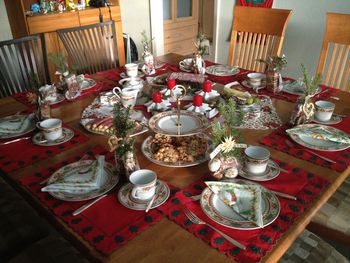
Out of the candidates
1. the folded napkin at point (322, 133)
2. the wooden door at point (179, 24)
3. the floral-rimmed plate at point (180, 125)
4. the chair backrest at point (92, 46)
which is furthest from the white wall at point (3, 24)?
the folded napkin at point (322, 133)

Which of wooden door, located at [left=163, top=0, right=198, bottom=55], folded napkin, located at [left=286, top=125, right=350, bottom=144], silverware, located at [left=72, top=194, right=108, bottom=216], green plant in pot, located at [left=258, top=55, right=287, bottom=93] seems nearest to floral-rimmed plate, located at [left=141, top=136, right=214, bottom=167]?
silverware, located at [left=72, top=194, right=108, bottom=216]

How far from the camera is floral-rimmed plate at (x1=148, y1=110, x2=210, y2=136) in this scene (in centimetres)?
109

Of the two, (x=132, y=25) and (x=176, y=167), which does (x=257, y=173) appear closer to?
(x=176, y=167)

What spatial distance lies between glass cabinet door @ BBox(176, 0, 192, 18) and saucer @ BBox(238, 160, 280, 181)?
13.4 ft

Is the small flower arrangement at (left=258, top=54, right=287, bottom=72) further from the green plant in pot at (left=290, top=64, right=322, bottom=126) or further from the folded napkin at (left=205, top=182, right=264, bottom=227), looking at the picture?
the folded napkin at (left=205, top=182, right=264, bottom=227)

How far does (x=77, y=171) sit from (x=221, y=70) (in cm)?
116

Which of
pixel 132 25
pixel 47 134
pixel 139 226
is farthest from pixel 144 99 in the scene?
pixel 132 25

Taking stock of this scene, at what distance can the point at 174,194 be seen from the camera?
3.02 ft

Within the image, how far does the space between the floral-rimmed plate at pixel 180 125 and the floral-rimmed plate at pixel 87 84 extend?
0.66 m

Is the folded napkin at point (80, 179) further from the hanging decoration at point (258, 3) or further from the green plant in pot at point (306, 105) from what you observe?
the hanging decoration at point (258, 3)

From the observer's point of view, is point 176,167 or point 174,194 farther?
point 176,167

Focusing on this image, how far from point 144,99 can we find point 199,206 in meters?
0.78

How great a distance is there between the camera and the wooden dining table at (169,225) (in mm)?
729

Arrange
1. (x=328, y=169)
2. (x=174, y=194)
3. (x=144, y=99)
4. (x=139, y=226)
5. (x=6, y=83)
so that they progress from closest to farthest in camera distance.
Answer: (x=139, y=226) < (x=174, y=194) < (x=328, y=169) < (x=144, y=99) < (x=6, y=83)
